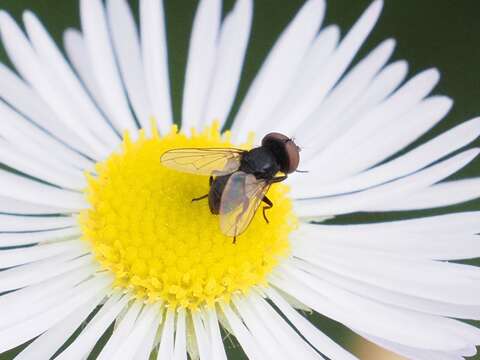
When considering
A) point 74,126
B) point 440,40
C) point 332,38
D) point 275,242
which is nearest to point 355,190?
point 275,242

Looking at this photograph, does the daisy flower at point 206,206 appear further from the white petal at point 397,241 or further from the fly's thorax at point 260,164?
the fly's thorax at point 260,164

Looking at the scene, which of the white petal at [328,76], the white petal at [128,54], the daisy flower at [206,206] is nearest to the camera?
the daisy flower at [206,206]

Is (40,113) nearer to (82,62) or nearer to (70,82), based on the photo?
(70,82)

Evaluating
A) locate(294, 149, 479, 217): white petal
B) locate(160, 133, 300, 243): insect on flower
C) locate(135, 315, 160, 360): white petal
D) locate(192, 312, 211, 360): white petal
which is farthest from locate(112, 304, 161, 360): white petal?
locate(294, 149, 479, 217): white petal

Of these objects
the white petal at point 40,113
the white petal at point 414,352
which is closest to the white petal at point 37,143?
the white petal at point 40,113

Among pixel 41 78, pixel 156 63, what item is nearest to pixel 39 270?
pixel 41 78

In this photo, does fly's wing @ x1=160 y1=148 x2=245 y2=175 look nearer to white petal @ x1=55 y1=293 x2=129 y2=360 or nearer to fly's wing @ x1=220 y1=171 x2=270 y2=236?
fly's wing @ x1=220 y1=171 x2=270 y2=236
